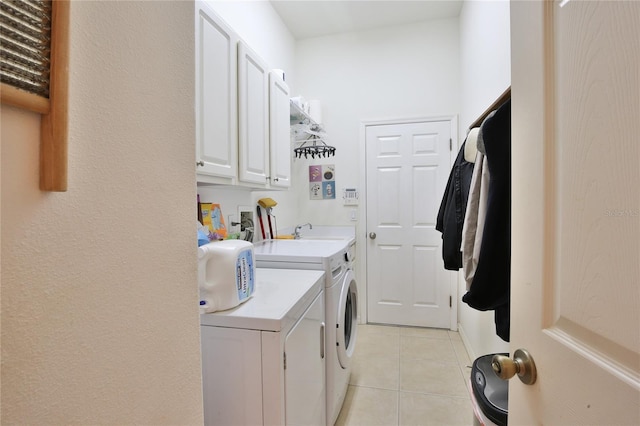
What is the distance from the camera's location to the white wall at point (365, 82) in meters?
2.93

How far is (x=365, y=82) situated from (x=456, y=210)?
2130 mm

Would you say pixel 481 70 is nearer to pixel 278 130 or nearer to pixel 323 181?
pixel 278 130

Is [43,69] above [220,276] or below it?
above

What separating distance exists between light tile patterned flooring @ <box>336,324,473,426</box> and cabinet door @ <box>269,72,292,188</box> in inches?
59.1

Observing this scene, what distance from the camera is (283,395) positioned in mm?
981

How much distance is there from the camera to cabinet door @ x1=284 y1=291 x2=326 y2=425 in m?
1.04

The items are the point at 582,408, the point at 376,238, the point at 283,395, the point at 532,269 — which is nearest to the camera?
the point at 582,408

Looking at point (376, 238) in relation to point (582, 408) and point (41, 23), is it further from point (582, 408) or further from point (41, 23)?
point (41, 23)

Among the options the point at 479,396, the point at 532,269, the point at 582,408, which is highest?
the point at 532,269

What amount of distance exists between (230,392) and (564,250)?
39.9 inches

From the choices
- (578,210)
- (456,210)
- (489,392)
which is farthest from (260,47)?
(489,392)

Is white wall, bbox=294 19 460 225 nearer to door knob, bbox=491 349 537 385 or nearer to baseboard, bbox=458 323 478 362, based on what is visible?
baseboard, bbox=458 323 478 362

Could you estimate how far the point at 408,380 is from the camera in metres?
2.13

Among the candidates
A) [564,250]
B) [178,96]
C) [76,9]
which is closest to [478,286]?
[564,250]
